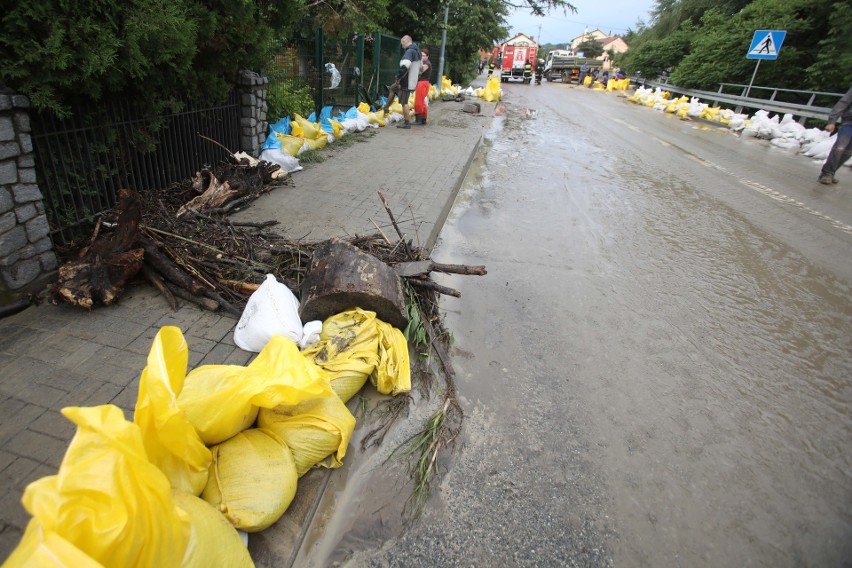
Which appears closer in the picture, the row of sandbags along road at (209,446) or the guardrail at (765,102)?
the row of sandbags along road at (209,446)

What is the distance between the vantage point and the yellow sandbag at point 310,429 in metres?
2.19

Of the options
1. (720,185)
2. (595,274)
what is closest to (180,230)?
(595,274)

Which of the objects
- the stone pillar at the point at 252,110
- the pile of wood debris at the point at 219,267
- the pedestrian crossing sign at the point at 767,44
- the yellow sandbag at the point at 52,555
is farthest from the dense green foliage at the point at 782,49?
the yellow sandbag at the point at 52,555

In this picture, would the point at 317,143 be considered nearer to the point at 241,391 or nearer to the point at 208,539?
the point at 241,391

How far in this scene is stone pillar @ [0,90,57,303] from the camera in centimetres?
290

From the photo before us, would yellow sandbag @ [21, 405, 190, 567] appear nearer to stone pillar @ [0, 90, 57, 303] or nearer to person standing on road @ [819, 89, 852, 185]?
stone pillar @ [0, 90, 57, 303]

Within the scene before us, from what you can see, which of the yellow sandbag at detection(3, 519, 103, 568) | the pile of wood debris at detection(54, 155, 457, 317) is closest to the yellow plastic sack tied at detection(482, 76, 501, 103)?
the pile of wood debris at detection(54, 155, 457, 317)

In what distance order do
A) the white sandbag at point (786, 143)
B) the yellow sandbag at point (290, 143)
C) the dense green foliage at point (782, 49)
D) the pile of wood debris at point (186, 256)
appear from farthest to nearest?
the dense green foliage at point (782, 49) → the white sandbag at point (786, 143) → the yellow sandbag at point (290, 143) → the pile of wood debris at point (186, 256)

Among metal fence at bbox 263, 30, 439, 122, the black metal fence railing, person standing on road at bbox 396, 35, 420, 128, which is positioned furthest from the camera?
person standing on road at bbox 396, 35, 420, 128

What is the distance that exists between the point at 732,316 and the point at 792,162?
10155 mm

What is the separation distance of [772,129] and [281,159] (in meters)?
15.2

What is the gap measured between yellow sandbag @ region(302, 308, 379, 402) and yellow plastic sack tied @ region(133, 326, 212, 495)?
0.84 meters

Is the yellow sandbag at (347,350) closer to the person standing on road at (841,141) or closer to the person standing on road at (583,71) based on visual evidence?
the person standing on road at (841,141)

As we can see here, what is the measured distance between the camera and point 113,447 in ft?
4.41
